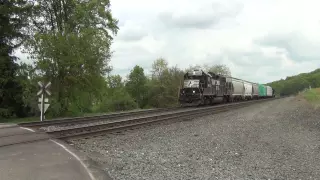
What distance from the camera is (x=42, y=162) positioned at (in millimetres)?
7086

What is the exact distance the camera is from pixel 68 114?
79.0 feet

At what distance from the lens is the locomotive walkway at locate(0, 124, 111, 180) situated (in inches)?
242

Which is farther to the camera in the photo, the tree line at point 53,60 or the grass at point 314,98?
the grass at point 314,98

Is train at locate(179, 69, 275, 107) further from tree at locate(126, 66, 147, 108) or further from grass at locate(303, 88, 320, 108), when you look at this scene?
tree at locate(126, 66, 147, 108)

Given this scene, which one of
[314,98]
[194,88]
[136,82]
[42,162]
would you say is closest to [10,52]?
[194,88]

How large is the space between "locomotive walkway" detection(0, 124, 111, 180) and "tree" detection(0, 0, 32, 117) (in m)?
13.6

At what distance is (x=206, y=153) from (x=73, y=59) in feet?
54.6

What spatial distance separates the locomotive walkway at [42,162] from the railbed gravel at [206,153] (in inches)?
23.3

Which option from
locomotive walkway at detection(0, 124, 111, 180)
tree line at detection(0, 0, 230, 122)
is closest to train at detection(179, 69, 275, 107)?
tree line at detection(0, 0, 230, 122)

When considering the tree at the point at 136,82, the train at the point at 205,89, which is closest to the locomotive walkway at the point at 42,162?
the train at the point at 205,89

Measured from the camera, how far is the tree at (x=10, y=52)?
71.6 feet

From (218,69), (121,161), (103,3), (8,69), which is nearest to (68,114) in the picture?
(8,69)

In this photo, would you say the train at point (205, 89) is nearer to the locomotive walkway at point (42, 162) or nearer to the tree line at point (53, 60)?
the tree line at point (53, 60)

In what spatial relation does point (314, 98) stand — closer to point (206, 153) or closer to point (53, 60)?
point (53, 60)
